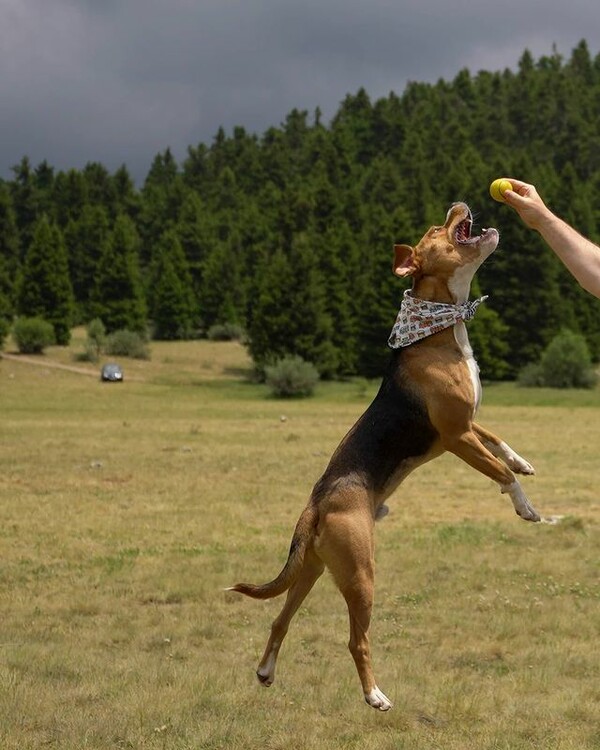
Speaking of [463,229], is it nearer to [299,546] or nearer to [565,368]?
[299,546]

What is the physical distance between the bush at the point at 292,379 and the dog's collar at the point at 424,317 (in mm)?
53637

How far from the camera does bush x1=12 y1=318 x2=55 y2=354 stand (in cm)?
7275

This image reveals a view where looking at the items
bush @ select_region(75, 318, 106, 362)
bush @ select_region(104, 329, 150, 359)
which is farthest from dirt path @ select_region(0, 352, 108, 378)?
bush @ select_region(104, 329, 150, 359)

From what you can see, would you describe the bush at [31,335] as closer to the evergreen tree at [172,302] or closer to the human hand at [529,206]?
the evergreen tree at [172,302]

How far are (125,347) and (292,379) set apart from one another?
21.1 meters

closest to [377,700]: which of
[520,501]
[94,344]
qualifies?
[520,501]

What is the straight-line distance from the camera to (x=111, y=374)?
64.6m

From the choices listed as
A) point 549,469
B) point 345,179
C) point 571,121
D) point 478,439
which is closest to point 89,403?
point 549,469

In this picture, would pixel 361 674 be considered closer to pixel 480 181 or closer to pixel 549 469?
pixel 549 469

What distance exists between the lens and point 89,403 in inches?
2087

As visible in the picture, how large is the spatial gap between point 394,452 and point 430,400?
0.98 feet

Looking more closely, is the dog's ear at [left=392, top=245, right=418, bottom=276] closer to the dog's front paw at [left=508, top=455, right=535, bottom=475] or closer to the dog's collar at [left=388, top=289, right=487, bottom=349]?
the dog's collar at [left=388, top=289, right=487, bottom=349]

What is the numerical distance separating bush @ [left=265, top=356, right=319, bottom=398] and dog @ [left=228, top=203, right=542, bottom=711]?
2113 inches

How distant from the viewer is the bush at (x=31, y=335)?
72750mm
